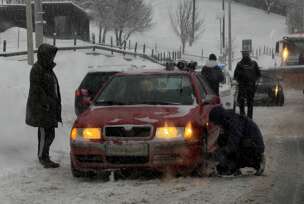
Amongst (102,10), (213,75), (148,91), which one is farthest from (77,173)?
(102,10)

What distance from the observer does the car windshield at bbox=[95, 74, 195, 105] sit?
9.37 meters

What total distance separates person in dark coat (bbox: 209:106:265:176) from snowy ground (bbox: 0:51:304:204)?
8.0 inches

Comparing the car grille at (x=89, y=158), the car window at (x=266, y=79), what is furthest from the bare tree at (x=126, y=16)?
the car grille at (x=89, y=158)

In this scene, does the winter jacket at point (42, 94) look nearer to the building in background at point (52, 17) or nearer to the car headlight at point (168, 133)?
the car headlight at point (168, 133)

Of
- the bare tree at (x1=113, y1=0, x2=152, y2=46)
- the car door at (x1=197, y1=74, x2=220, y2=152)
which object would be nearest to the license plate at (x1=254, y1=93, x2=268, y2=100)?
the car door at (x1=197, y1=74, x2=220, y2=152)

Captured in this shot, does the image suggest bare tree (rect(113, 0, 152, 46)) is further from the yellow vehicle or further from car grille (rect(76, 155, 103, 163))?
car grille (rect(76, 155, 103, 163))

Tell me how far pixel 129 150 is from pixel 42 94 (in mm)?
1970

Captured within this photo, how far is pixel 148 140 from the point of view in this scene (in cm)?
832

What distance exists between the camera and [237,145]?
8.77 m

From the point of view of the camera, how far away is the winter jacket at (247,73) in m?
15.4

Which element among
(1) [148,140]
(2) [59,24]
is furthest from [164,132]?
(2) [59,24]

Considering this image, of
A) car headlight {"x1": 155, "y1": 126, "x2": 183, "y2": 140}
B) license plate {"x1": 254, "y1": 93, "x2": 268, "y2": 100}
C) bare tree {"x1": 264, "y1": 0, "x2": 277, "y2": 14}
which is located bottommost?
license plate {"x1": 254, "y1": 93, "x2": 268, "y2": 100}

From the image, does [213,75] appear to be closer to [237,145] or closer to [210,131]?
[210,131]

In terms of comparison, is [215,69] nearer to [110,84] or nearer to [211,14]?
[110,84]
